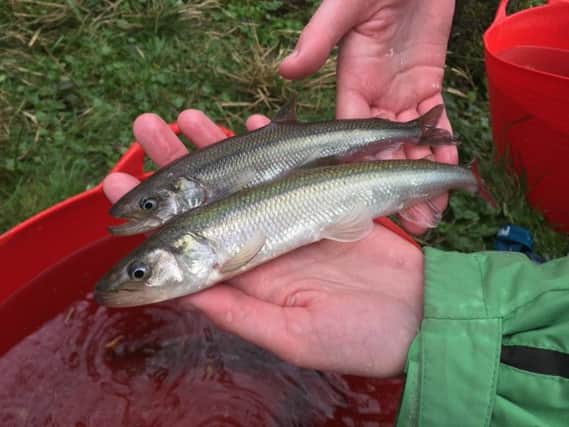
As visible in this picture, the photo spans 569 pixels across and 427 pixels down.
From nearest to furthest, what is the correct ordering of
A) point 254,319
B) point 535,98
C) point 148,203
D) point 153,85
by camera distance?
1. point 254,319
2. point 148,203
3. point 535,98
4. point 153,85

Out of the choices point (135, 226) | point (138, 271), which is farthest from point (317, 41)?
point (138, 271)

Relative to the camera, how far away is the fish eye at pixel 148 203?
7.84 ft

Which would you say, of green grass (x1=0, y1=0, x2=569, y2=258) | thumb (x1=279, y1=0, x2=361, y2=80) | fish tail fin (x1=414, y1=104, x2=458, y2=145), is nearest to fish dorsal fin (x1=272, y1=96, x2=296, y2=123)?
thumb (x1=279, y1=0, x2=361, y2=80)

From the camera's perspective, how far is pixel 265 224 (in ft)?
7.10

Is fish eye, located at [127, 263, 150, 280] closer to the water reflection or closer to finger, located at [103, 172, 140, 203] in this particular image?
finger, located at [103, 172, 140, 203]

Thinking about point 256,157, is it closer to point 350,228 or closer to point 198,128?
point 198,128

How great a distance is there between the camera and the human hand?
112 inches

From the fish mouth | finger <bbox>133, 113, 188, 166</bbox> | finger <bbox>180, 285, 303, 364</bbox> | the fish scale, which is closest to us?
finger <bbox>180, 285, 303, 364</bbox>

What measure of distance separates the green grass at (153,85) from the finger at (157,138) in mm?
914

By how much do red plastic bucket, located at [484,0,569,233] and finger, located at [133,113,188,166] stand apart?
165cm

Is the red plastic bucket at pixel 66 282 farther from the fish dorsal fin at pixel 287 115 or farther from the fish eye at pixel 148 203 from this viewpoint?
the fish dorsal fin at pixel 287 115

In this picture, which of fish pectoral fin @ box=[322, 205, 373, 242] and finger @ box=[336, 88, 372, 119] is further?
finger @ box=[336, 88, 372, 119]

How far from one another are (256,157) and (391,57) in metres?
1.11

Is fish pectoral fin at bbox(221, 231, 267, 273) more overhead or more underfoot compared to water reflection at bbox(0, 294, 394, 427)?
more overhead
